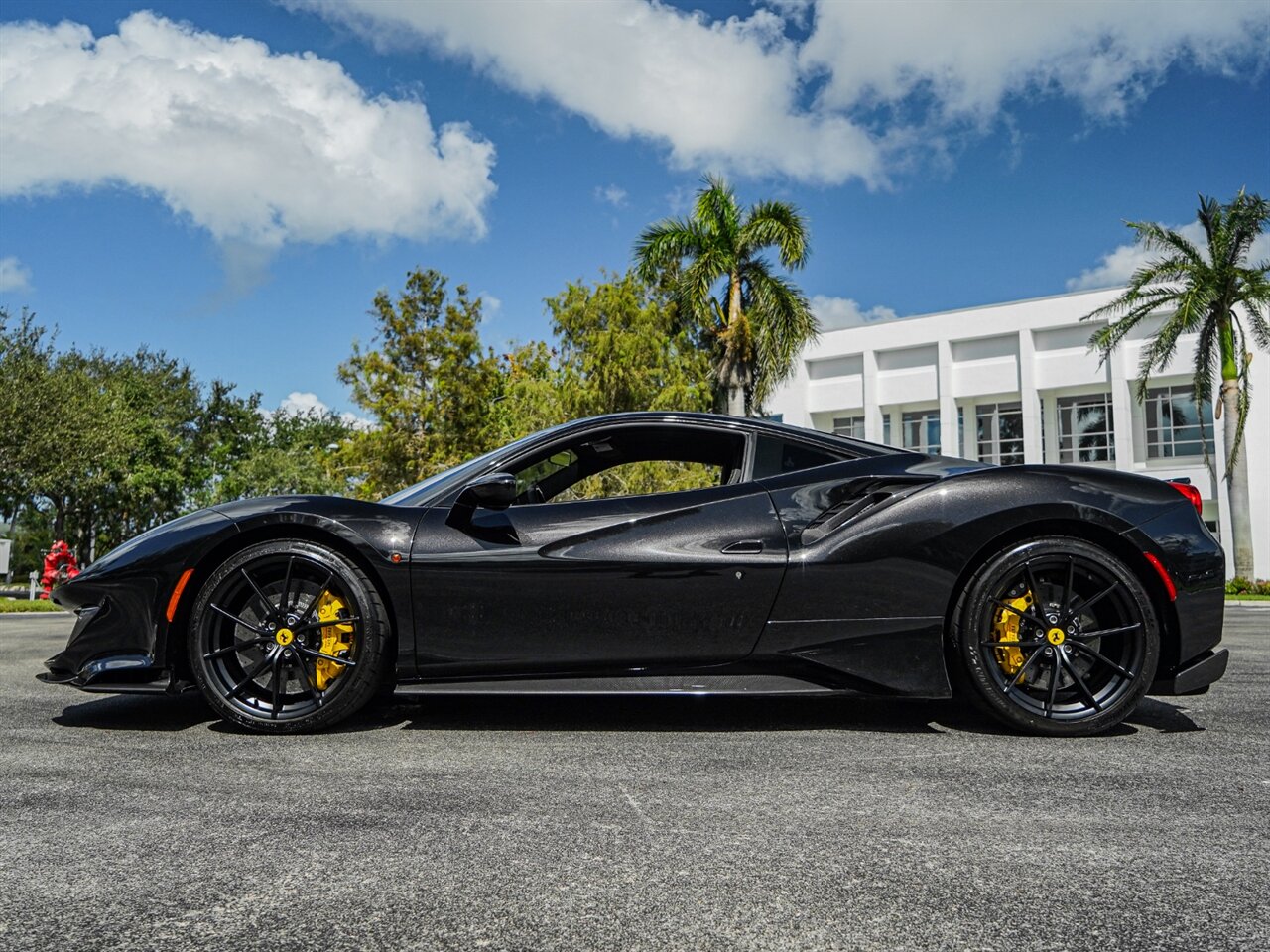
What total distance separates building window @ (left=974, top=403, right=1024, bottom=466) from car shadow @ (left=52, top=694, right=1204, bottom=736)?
3565cm

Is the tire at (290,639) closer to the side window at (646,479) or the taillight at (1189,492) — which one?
the side window at (646,479)

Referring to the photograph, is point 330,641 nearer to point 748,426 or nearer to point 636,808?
point 636,808

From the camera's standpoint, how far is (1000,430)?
127ft

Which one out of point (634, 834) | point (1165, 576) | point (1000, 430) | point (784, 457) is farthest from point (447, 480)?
point (1000, 430)

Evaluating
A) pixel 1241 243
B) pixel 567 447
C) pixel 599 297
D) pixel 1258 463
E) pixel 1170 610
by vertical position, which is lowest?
pixel 1170 610

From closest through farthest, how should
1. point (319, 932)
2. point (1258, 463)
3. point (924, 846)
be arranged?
point (319, 932) < point (924, 846) < point (1258, 463)

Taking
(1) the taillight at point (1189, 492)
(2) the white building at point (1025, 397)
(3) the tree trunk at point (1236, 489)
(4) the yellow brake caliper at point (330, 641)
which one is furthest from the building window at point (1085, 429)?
(4) the yellow brake caliper at point (330, 641)

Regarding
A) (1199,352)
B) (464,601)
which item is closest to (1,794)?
(464,601)

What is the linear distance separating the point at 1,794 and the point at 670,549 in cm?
216

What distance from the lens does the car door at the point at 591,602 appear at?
11.8 ft

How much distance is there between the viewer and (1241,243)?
25375 millimetres

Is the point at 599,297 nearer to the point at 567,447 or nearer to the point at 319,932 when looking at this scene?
the point at 567,447

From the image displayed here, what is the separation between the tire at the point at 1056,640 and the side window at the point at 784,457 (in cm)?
73

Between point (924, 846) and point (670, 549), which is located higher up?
point (670, 549)
